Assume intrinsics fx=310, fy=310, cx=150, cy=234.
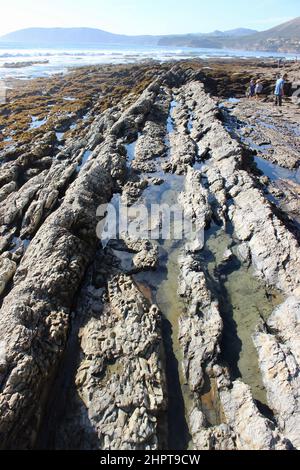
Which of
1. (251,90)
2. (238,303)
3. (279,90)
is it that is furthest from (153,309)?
(251,90)

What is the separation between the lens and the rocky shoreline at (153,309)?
7980 mm

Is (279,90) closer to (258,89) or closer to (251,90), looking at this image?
(258,89)

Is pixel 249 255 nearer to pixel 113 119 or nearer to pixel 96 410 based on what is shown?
pixel 96 410

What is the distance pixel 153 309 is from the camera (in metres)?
11.0

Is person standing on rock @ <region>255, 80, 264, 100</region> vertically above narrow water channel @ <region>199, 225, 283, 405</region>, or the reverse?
person standing on rock @ <region>255, 80, 264, 100</region>

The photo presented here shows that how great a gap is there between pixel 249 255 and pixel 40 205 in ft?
36.2

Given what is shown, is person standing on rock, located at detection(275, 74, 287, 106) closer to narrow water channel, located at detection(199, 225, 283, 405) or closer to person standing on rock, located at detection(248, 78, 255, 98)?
person standing on rock, located at detection(248, 78, 255, 98)

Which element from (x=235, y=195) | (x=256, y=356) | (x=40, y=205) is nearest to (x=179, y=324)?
(x=256, y=356)

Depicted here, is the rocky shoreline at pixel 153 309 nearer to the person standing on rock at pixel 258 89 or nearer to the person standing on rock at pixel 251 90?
the person standing on rock at pixel 258 89

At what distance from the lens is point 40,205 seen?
16.7 m

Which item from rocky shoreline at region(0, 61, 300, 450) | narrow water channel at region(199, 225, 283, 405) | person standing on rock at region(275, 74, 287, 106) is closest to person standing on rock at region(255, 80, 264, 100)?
person standing on rock at region(275, 74, 287, 106)

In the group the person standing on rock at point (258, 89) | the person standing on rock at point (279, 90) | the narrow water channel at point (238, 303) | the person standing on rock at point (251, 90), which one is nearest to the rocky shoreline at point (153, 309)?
the narrow water channel at point (238, 303)

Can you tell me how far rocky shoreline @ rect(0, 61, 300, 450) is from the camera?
7.98m
